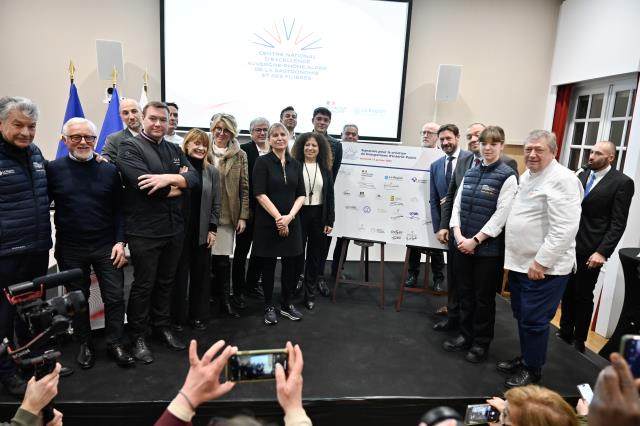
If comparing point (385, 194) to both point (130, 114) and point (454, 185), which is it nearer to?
point (454, 185)

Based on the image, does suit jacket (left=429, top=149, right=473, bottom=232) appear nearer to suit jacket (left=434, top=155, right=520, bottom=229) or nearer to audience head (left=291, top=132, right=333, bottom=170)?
suit jacket (left=434, top=155, right=520, bottom=229)

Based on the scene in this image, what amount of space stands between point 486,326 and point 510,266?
474 millimetres

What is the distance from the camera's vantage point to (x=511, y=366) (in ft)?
8.57

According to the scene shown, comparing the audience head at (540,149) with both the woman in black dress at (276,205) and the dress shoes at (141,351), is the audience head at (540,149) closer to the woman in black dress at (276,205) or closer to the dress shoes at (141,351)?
the woman in black dress at (276,205)

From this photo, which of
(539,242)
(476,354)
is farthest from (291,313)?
(539,242)

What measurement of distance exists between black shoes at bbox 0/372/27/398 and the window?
4917 millimetres

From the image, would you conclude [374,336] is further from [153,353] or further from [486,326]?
[153,353]

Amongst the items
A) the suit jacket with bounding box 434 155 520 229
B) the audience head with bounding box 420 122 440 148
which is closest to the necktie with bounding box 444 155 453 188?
the suit jacket with bounding box 434 155 520 229

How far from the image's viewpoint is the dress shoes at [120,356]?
7.98 feet

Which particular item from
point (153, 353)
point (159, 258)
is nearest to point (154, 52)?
point (159, 258)

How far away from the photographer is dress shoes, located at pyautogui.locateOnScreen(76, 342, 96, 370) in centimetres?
241

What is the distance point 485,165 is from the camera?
2.62 meters

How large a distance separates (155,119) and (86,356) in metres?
1.43

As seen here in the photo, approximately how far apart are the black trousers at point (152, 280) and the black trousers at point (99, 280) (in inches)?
3.1
